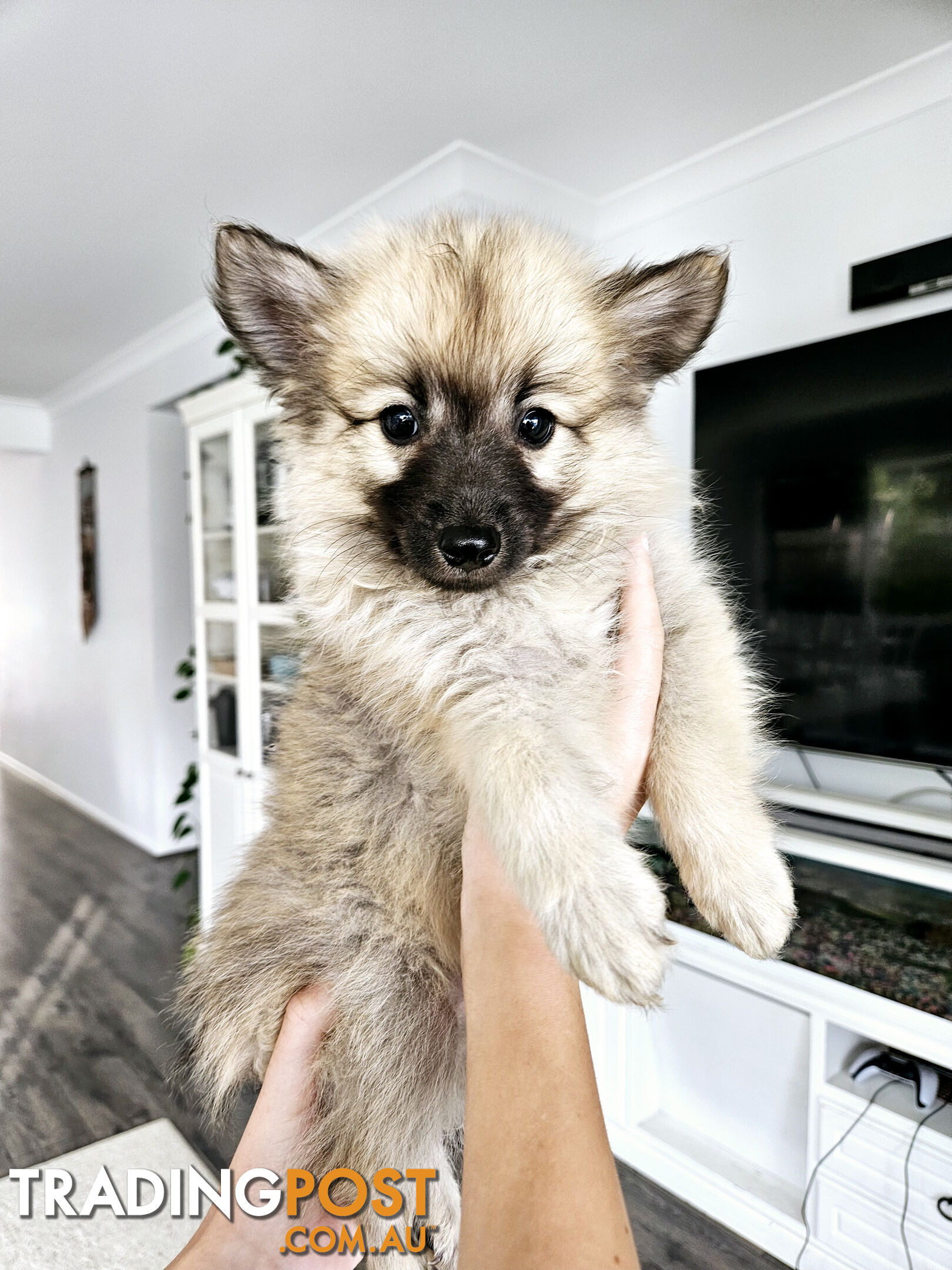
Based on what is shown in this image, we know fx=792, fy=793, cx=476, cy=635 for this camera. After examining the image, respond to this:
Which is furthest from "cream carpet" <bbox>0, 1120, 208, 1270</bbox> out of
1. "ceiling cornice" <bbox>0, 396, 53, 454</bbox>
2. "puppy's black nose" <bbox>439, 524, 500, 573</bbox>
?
"ceiling cornice" <bbox>0, 396, 53, 454</bbox>

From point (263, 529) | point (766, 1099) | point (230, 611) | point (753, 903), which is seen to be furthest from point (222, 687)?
point (753, 903)

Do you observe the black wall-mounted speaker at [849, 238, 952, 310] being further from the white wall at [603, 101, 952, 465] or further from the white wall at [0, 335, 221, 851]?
the white wall at [0, 335, 221, 851]

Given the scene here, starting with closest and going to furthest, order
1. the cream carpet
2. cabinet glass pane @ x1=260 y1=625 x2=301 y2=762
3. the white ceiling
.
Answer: cabinet glass pane @ x1=260 y1=625 x2=301 y2=762
the cream carpet
the white ceiling

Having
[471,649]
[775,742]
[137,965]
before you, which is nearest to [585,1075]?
[471,649]

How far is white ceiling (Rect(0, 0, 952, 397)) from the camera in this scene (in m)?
2.25

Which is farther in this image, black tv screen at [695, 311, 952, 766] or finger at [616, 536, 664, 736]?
black tv screen at [695, 311, 952, 766]

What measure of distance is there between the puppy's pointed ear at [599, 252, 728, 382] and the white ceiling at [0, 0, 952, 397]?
1.57m

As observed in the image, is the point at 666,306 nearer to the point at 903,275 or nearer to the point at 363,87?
the point at 903,275

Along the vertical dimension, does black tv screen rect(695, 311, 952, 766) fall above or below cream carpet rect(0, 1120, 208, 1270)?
above

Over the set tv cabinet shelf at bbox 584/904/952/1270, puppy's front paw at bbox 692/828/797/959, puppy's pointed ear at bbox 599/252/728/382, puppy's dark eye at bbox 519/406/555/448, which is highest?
puppy's pointed ear at bbox 599/252/728/382

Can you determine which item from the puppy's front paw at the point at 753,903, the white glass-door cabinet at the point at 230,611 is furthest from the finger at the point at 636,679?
the white glass-door cabinet at the point at 230,611

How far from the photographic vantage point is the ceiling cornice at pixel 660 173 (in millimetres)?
2465

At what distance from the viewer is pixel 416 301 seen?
3.63 feet

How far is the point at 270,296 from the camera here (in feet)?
3.82
